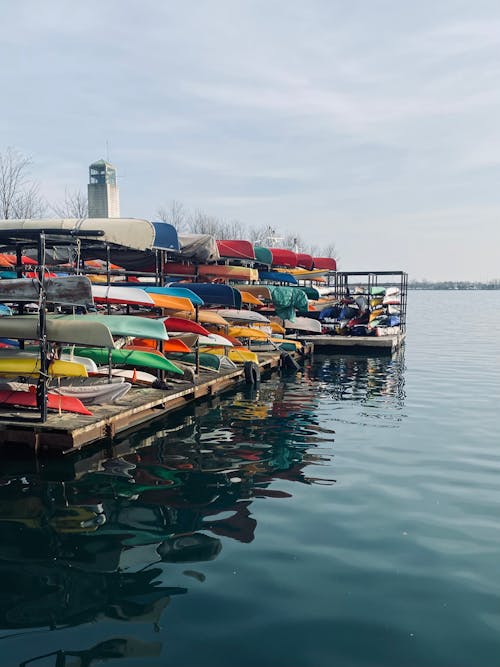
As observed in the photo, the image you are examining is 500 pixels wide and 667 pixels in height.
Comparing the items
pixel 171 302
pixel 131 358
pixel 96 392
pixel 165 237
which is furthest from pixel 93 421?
pixel 165 237

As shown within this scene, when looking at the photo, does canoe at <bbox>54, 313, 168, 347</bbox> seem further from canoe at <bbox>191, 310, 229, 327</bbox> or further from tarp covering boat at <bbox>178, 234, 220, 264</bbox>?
tarp covering boat at <bbox>178, 234, 220, 264</bbox>

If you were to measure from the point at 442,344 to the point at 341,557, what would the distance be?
2818 cm

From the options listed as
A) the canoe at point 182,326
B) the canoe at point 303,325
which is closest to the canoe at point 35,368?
the canoe at point 182,326

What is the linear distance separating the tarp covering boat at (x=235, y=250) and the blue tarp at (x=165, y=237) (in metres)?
7.07

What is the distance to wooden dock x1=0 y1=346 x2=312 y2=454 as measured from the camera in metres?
9.94

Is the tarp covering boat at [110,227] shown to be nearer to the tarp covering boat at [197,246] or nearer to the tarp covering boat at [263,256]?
the tarp covering boat at [197,246]

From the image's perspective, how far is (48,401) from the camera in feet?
35.8

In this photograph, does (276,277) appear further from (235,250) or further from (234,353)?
(234,353)

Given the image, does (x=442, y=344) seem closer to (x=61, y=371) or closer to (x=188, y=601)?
(x=61, y=371)

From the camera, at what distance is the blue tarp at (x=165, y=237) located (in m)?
14.7

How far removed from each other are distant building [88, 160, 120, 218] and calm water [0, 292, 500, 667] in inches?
3658

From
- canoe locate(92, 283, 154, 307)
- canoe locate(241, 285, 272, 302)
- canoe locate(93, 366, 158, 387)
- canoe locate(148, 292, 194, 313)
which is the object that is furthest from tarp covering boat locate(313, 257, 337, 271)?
canoe locate(92, 283, 154, 307)

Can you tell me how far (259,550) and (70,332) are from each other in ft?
18.1

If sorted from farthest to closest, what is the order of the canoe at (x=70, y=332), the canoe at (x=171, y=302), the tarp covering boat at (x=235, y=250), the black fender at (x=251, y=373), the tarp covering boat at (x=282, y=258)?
the tarp covering boat at (x=282, y=258) → the tarp covering boat at (x=235, y=250) → the black fender at (x=251, y=373) → the canoe at (x=171, y=302) → the canoe at (x=70, y=332)
